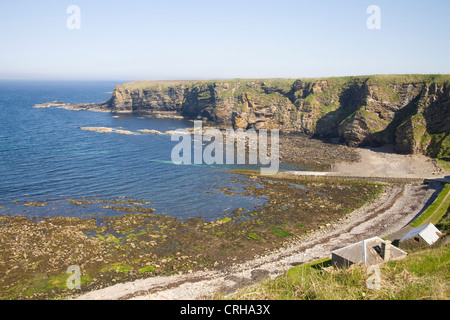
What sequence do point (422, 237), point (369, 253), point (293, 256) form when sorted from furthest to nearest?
point (293, 256), point (422, 237), point (369, 253)

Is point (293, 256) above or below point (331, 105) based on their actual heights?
below

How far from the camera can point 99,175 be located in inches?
2181

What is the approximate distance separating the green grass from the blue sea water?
20125 mm

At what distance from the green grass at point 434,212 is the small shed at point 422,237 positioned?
7346 mm

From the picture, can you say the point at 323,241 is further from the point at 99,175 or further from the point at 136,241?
the point at 99,175

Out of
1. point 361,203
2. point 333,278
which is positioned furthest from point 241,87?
point 333,278

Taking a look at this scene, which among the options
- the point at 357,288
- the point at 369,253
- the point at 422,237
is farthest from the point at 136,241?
the point at 357,288

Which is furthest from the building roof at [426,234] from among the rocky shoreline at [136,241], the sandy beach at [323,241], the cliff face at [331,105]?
the cliff face at [331,105]

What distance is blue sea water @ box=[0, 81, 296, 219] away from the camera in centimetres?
4356

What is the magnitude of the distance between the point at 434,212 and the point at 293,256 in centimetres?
2029

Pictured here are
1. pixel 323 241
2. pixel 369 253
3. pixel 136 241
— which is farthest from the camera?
pixel 323 241

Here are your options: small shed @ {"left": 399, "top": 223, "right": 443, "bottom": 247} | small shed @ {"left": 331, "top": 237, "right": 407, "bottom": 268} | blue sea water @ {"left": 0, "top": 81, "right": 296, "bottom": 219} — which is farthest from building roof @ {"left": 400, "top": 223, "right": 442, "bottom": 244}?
blue sea water @ {"left": 0, "top": 81, "right": 296, "bottom": 219}

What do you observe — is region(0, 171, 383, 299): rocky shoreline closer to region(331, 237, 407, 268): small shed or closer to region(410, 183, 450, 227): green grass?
region(410, 183, 450, 227): green grass
